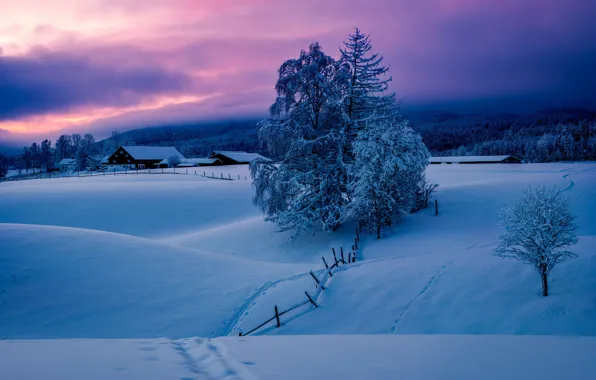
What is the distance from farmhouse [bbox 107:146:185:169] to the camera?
90.4m

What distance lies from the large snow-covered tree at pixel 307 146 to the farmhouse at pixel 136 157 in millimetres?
77007

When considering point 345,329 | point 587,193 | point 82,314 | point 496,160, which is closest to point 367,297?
point 345,329

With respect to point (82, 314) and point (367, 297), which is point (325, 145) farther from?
point (82, 314)

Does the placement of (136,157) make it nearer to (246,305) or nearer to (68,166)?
(68,166)

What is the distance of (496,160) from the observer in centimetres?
7775

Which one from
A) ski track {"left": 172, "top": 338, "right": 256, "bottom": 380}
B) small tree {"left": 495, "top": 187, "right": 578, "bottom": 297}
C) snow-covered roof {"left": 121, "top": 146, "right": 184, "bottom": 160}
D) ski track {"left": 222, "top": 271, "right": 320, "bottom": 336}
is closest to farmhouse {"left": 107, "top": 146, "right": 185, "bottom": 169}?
snow-covered roof {"left": 121, "top": 146, "right": 184, "bottom": 160}

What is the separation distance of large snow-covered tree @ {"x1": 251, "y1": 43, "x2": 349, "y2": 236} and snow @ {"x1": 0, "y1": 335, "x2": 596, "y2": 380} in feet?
47.5

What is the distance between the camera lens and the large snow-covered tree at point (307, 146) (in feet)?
73.5

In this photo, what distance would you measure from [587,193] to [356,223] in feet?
58.2

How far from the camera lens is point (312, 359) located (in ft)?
22.2

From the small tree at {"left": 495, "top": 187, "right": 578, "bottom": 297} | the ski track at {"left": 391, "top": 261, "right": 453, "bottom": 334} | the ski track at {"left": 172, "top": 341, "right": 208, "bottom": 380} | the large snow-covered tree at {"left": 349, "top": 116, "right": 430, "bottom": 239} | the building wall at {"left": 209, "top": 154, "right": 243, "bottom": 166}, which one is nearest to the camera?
the ski track at {"left": 172, "top": 341, "right": 208, "bottom": 380}

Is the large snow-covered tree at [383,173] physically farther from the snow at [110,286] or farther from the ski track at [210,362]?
the ski track at [210,362]

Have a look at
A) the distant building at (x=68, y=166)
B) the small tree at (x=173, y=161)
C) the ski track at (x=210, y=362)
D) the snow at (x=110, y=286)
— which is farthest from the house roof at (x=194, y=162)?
the ski track at (x=210, y=362)

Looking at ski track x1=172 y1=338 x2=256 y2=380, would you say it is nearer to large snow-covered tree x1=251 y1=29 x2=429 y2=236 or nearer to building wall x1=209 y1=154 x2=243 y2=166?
large snow-covered tree x1=251 y1=29 x2=429 y2=236
